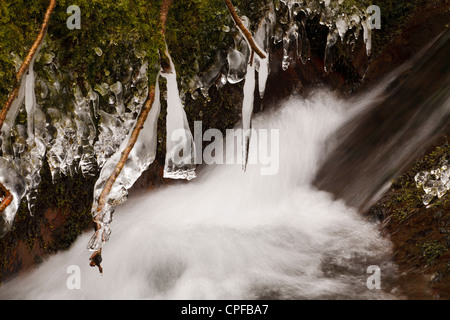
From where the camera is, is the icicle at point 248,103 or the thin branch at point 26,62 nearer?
the thin branch at point 26,62

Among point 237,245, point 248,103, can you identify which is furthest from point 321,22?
point 237,245

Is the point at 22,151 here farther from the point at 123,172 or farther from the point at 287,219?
the point at 287,219

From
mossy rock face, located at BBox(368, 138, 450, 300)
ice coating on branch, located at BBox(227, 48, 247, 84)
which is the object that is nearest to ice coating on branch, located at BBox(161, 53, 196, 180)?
ice coating on branch, located at BBox(227, 48, 247, 84)

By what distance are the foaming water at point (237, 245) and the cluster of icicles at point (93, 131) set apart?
0.55 metres

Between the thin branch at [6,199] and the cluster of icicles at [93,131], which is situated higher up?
the cluster of icicles at [93,131]

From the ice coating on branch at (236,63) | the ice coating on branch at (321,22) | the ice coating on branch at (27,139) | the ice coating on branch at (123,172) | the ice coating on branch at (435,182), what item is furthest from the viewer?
the ice coating on branch at (321,22)

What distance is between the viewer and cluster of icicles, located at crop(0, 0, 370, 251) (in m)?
2.61

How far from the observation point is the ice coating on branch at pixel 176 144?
2.88 metres

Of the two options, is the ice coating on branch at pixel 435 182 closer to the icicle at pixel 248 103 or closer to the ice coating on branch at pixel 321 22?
the icicle at pixel 248 103

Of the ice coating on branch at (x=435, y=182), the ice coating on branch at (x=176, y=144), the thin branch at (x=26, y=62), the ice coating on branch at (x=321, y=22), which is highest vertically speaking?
Answer: the ice coating on branch at (x=321, y=22)

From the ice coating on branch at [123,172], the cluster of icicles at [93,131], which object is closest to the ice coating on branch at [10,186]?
the cluster of icicles at [93,131]

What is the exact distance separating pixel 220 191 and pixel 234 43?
113cm

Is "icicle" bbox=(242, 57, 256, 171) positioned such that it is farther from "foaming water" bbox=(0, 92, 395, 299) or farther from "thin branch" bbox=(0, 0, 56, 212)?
"thin branch" bbox=(0, 0, 56, 212)
